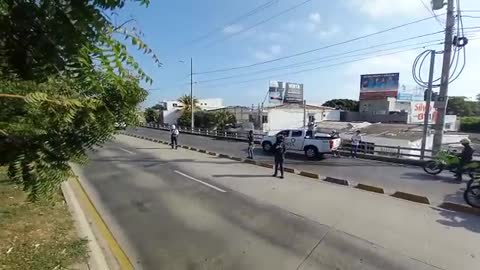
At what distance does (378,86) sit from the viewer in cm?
5981

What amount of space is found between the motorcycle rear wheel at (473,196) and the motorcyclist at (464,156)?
3.56 m

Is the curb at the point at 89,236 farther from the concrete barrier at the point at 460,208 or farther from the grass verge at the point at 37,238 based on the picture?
the concrete barrier at the point at 460,208

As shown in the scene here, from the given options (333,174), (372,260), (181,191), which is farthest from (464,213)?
(181,191)

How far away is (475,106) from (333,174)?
98.2m

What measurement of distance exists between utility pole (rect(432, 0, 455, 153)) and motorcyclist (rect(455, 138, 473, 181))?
15.4 ft

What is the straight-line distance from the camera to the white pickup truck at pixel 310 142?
1906 centimetres

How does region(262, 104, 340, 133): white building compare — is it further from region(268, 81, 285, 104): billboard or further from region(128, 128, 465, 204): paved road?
region(128, 128, 465, 204): paved road

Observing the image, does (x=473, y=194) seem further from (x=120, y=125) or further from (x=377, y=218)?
(x=120, y=125)

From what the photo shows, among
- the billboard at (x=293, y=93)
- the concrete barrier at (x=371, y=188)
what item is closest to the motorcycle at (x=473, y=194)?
the concrete barrier at (x=371, y=188)

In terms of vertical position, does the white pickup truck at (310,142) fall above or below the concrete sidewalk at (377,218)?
above

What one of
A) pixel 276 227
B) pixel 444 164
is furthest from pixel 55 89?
pixel 444 164

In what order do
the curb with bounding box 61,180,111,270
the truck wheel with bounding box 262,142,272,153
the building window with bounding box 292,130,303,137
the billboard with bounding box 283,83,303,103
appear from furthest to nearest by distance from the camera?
1. the billboard with bounding box 283,83,303,103
2. the truck wheel with bounding box 262,142,272,153
3. the building window with bounding box 292,130,303,137
4. the curb with bounding box 61,180,111,270

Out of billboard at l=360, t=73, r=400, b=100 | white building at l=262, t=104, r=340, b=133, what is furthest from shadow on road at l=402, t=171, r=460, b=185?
billboard at l=360, t=73, r=400, b=100

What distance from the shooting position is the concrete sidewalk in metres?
5.69
